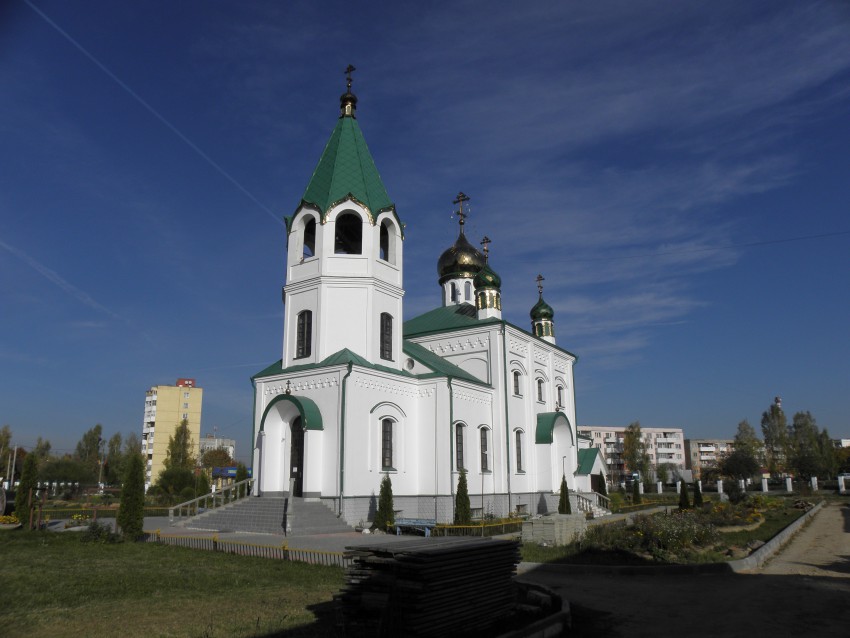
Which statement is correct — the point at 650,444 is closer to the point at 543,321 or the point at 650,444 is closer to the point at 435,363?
the point at 543,321

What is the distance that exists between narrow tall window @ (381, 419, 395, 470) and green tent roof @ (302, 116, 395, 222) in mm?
6887

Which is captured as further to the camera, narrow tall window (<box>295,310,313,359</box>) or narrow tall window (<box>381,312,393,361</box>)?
narrow tall window (<box>381,312,393,361</box>)

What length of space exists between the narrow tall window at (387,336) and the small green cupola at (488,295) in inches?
222

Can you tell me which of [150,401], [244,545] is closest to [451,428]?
[244,545]

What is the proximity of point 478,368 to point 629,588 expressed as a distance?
14.7 metres

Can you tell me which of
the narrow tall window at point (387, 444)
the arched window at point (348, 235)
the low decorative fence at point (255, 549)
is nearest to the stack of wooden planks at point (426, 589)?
the low decorative fence at point (255, 549)

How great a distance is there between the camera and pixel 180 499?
32031 mm

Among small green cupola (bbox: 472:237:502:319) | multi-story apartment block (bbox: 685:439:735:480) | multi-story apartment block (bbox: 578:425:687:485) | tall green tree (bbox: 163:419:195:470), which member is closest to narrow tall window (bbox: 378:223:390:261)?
small green cupola (bbox: 472:237:502:319)

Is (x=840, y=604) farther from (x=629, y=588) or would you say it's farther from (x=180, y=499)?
(x=180, y=499)

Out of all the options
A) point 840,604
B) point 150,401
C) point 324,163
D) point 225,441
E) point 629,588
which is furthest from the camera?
point 225,441

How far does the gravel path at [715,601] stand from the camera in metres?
7.78

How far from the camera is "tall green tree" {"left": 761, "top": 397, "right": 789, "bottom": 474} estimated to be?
222ft

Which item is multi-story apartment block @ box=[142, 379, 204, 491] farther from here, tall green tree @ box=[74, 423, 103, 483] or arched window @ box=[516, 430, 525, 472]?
arched window @ box=[516, 430, 525, 472]

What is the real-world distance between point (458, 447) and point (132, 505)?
1012 cm
